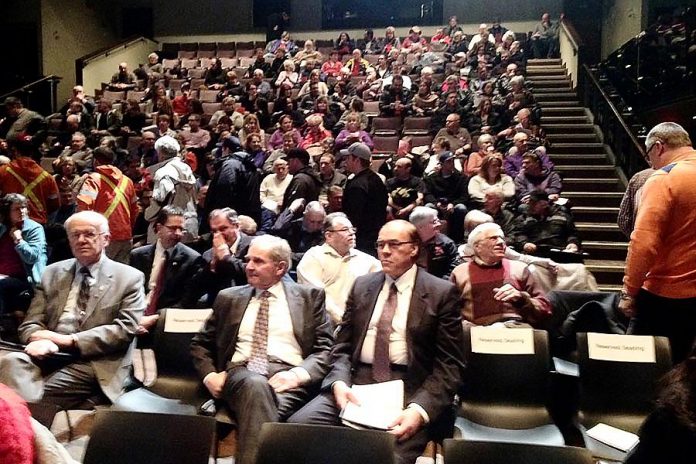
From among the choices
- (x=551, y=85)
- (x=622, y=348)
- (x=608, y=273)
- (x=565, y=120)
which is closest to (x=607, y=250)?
(x=608, y=273)

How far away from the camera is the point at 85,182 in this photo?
4879 millimetres

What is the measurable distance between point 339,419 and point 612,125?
21.1 ft

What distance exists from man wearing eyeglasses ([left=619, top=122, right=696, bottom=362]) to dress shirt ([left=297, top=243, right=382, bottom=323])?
1.54 metres

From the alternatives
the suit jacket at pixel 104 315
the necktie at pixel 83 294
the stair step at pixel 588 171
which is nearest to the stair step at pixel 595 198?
the stair step at pixel 588 171

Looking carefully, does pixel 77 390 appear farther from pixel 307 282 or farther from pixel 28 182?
pixel 28 182

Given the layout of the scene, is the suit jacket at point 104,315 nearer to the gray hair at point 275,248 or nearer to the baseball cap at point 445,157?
the gray hair at point 275,248

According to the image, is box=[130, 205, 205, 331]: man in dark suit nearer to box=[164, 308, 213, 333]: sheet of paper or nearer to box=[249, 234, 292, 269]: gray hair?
box=[164, 308, 213, 333]: sheet of paper

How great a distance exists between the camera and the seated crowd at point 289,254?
2.78m

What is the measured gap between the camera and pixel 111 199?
4949 millimetres

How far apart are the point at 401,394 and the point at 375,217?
2.58 m

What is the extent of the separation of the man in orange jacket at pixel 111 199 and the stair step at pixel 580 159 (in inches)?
200

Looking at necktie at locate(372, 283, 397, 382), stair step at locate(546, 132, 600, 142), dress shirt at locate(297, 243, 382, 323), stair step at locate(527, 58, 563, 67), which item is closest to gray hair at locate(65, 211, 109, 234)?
dress shirt at locate(297, 243, 382, 323)

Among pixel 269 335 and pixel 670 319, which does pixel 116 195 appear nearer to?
pixel 269 335

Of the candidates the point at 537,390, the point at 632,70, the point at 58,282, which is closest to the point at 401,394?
the point at 537,390
